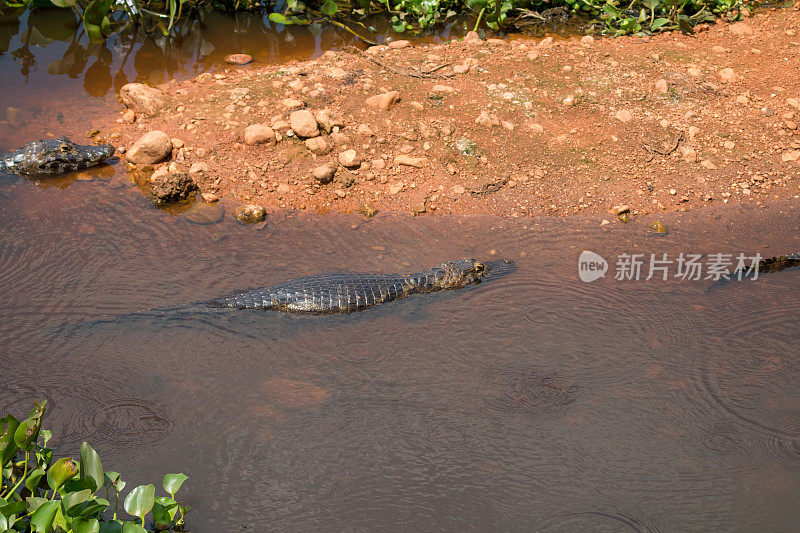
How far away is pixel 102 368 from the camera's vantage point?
4121 mm

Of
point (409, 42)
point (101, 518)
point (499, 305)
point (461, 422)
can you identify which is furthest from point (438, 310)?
point (409, 42)

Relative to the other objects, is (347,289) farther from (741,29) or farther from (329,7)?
(741,29)

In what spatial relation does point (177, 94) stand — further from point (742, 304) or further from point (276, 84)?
point (742, 304)

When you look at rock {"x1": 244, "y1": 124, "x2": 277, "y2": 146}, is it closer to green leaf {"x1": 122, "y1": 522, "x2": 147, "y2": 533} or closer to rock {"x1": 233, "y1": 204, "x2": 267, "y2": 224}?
rock {"x1": 233, "y1": 204, "x2": 267, "y2": 224}

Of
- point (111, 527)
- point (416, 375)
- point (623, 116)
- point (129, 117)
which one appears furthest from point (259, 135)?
point (111, 527)

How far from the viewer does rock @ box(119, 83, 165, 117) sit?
267 inches

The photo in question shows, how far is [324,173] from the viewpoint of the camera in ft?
19.5

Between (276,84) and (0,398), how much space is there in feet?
14.0

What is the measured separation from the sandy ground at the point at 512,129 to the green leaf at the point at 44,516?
138 inches

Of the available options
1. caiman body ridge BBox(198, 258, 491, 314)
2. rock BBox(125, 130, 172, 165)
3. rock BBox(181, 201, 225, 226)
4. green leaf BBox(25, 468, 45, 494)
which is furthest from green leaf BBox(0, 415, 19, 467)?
rock BBox(125, 130, 172, 165)

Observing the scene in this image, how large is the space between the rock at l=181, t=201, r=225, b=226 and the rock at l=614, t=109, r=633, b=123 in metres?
4.04

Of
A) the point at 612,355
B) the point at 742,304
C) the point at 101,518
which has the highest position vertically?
the point at 742,304

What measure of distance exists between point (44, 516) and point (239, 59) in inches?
255

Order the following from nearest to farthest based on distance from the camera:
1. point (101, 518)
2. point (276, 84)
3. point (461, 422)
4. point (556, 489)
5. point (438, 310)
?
point (101, 518), point (556, 489), point (461, 422), point (438, 310), point (276, 84)
